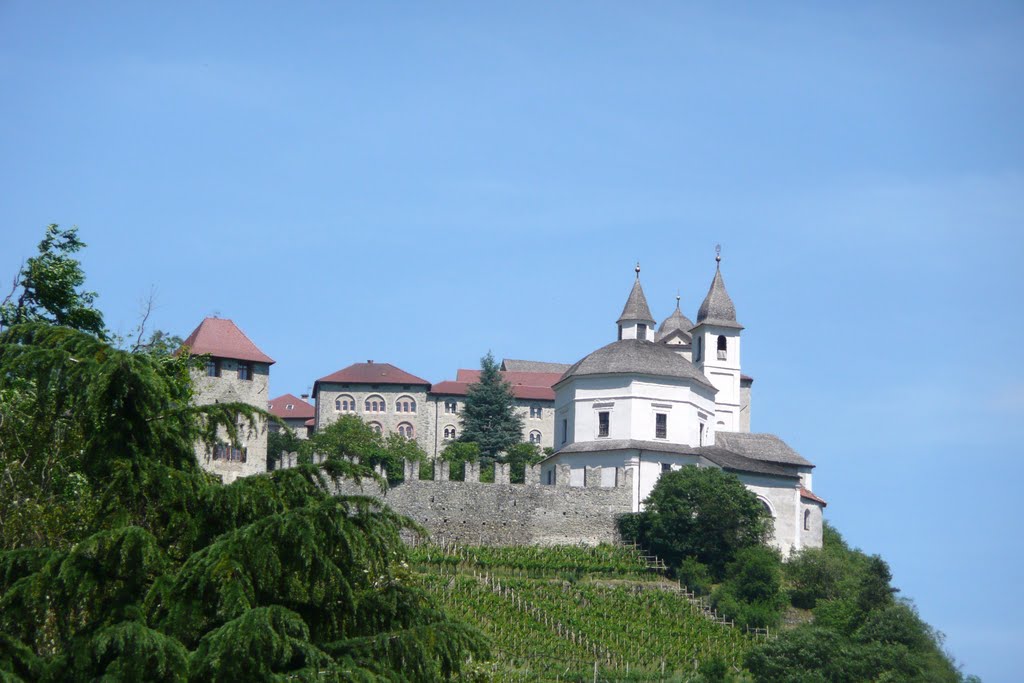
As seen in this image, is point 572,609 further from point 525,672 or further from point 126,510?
point 126,510

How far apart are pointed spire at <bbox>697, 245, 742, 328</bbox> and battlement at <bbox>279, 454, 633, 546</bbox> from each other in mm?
15494

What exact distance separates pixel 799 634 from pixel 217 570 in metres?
38.4

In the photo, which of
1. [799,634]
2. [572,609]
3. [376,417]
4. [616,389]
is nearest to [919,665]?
[799,634]

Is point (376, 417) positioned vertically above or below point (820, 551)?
above

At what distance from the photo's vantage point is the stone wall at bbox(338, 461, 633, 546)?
199ft

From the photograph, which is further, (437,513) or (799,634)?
(437,513)

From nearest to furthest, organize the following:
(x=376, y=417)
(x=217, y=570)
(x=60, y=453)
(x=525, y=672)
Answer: (x=217, y=570)
(x=60, y=453)
(x=525, y=672)
(x=376, y=417)

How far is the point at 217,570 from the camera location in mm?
14539

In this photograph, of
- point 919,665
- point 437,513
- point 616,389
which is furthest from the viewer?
point 616,389

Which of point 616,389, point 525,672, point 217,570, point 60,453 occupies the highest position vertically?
point 616,389

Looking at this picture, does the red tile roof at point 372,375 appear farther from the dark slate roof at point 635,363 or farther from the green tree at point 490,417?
the dark slate roof at point 635,363

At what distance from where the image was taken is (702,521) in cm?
5931

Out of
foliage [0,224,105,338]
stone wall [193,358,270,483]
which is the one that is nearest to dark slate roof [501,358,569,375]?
stone wall [193,358,270,483]

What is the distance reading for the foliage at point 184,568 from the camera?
14156mm
